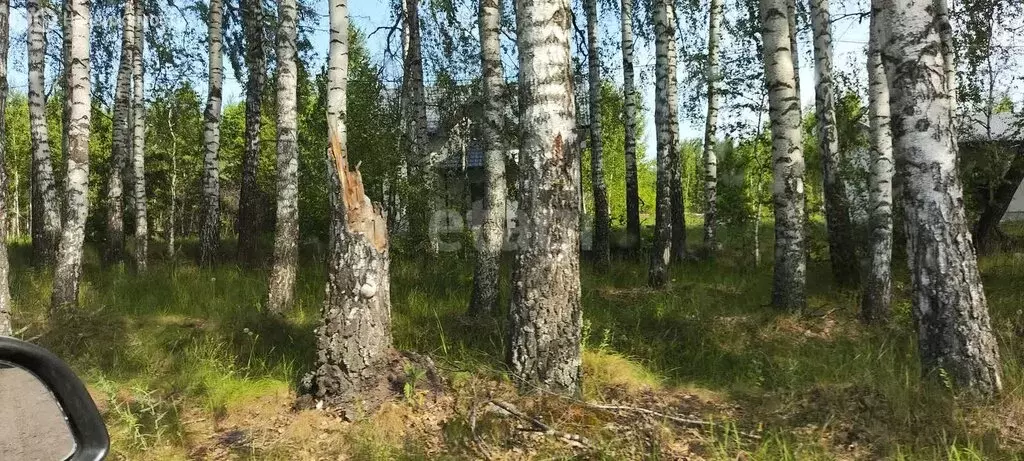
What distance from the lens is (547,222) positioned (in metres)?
4.40

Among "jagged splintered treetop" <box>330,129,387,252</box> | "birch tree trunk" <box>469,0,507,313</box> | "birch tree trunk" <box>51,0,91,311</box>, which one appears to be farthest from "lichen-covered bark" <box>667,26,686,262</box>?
"birch tree trunk" <box>51,0,91,311</box>

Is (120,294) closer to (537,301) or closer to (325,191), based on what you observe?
(325,191)

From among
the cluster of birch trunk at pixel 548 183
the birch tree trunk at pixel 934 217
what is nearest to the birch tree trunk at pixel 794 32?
the cluster of birch trunk at pixel 548 183

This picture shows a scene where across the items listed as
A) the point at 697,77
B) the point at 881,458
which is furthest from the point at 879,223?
the point at 697,77

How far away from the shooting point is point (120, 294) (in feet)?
28.3

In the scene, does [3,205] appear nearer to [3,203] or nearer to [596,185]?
[3,203]

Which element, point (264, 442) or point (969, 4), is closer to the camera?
point (264, 442)

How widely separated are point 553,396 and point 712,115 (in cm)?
1283

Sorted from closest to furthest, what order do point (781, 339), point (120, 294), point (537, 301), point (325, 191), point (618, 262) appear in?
point (537, 301), point (781, 339), point (120, 294), point (325, 191), point (618, 262)

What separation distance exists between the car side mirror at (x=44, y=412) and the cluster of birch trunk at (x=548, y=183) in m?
2.86

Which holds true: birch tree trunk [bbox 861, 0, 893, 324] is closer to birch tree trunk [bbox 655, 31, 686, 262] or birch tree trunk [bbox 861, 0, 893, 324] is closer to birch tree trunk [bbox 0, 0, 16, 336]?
birch tree trunk [bbox 655, 31, 686, 262]

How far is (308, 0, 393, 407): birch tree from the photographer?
436cm

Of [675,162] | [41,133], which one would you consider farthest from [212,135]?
[675,162]

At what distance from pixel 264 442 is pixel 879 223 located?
7.08 metres
